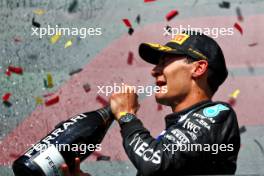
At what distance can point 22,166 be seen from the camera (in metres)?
1.94

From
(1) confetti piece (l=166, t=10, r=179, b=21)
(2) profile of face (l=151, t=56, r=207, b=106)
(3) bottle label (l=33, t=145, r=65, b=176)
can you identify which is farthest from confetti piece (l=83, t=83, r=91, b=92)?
(3) bottle label (l=33, t=145, r=65, b=176)

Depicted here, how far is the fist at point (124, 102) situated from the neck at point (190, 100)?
0.15 metres

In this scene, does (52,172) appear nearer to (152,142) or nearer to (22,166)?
(22,166)

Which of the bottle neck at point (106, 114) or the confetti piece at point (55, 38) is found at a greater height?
the confetti piece at point (55, 38)

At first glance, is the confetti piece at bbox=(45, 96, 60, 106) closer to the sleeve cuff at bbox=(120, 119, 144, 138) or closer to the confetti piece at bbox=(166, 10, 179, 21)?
the confetti piece at bbox=(166, 10, 179, 21)

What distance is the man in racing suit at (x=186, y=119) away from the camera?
5.82 ft

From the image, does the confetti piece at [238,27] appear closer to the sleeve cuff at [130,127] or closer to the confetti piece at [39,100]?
the confetti piece at [39,100]

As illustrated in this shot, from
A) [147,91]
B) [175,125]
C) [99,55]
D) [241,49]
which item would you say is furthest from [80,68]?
[175,125]

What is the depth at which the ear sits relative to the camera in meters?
2.01

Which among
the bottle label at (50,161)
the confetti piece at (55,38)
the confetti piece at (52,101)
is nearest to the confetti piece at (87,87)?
the confetti piece at (52,101)

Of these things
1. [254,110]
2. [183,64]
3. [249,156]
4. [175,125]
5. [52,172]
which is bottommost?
[249,156]

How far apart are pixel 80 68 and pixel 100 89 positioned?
0.16 m

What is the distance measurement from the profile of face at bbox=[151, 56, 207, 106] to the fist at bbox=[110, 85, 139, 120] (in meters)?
0.11

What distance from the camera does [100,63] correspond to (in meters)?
3.18
